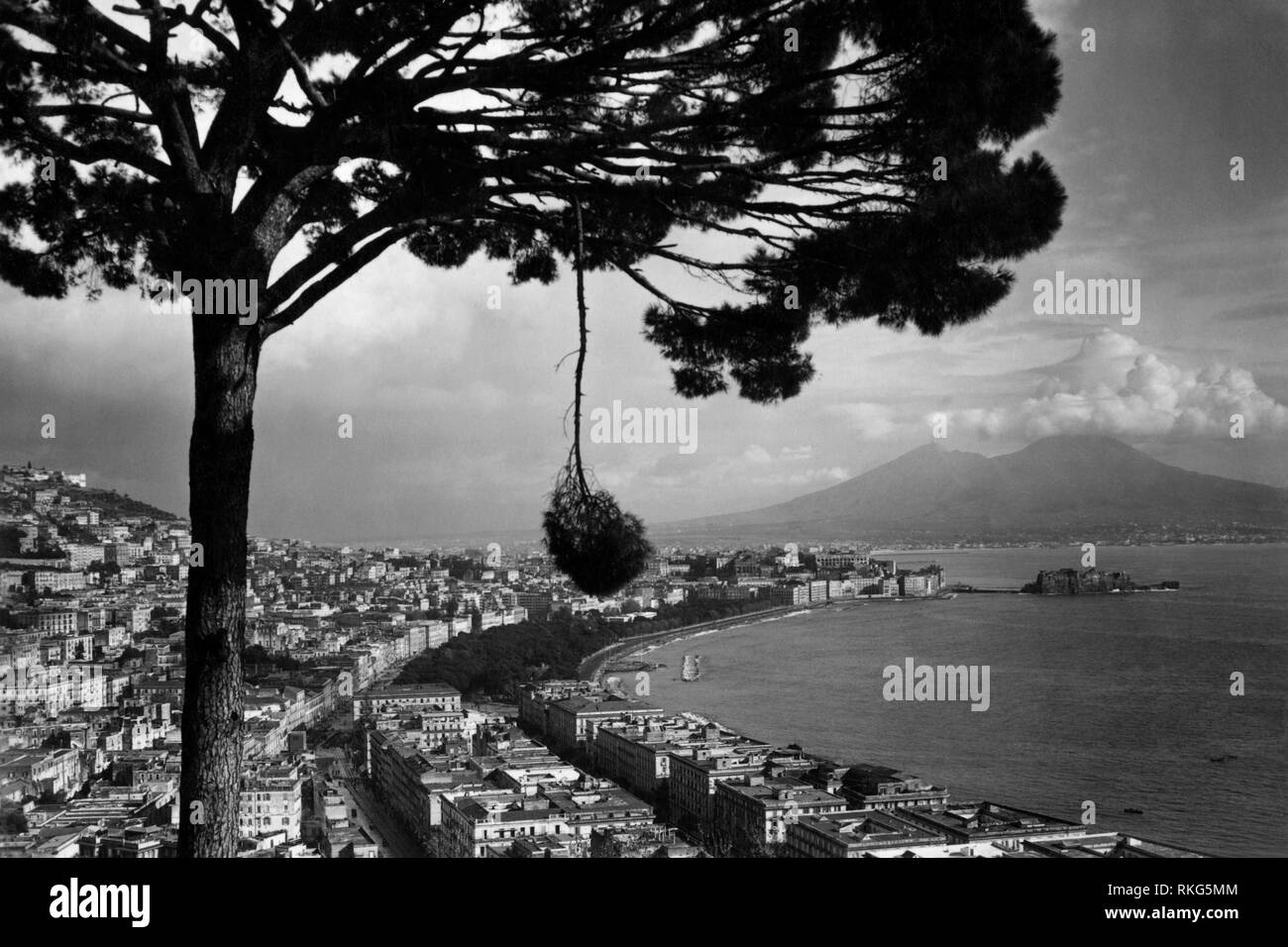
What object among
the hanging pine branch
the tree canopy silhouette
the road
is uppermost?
the tree canopy silhouette

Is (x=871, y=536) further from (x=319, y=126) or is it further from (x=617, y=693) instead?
(x=319, y=126)

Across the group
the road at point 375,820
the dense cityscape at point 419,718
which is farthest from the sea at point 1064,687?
the road at point 375,820

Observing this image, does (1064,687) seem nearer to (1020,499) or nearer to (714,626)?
(1020,499)

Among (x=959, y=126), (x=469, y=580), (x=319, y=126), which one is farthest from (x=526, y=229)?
(x=469, y=580)

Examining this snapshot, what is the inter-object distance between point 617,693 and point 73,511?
7.97 feet

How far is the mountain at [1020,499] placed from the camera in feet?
14.4

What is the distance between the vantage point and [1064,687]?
4.27 metres

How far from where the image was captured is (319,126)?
2520 millimetres

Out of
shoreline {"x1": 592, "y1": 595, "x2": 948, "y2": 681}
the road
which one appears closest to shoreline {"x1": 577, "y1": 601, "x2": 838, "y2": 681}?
shoreline {"x1": 592, "y1": 595, "x2": 948, "y2": 681}

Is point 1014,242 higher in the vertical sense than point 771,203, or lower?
lower

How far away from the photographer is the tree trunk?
8.04 ft

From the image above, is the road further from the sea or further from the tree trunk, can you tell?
the sea

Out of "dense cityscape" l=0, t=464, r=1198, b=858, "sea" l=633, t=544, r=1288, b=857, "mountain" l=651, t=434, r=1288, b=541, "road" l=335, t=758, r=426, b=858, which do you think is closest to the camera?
"dense cityscape" l=0, t=464, r=1198, b=858

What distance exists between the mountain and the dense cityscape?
242mm
